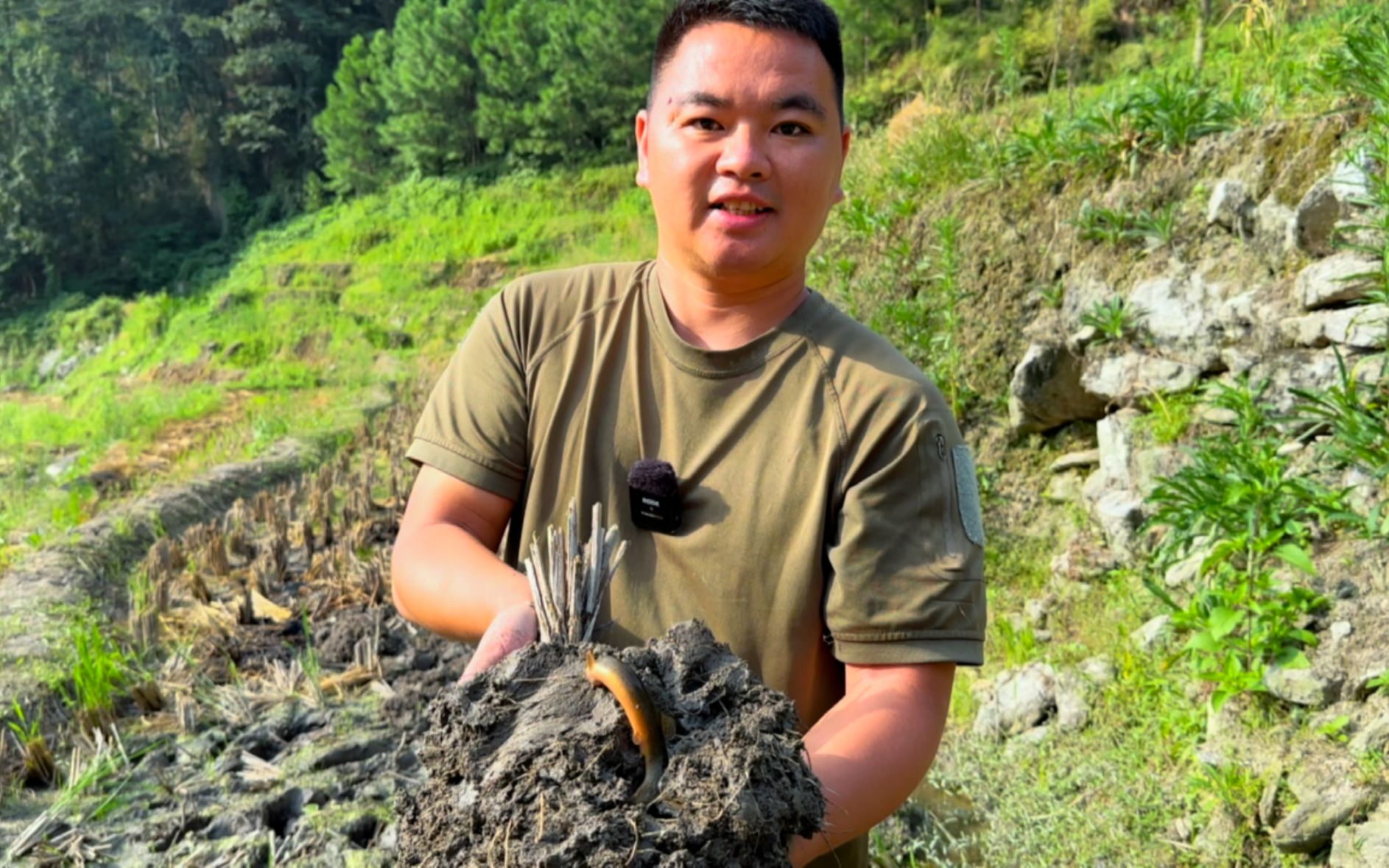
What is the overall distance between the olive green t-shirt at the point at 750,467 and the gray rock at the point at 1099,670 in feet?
9.42

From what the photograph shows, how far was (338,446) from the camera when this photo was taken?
11.0 meters

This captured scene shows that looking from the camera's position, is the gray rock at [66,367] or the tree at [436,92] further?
the tree at [436,92]

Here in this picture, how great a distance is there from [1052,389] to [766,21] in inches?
173

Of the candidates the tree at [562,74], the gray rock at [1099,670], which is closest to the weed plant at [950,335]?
the gray rock at [1099,670]

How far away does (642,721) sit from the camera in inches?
44.1

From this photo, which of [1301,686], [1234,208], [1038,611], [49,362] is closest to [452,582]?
[1301,686]

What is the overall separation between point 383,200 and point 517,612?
3023 cm

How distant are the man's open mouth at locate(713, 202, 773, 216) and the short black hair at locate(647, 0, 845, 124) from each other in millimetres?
234

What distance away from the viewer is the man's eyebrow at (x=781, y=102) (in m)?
1.56

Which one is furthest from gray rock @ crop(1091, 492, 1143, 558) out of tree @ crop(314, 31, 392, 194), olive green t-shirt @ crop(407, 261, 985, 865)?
tree @ crop(314, 31, 392, 194)

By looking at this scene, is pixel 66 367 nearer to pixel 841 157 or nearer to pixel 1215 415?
pixel 1215 415

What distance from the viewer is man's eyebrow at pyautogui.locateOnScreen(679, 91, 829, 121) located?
156cm

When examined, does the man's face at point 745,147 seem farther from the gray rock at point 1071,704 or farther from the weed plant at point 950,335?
the weed plant at point 950,335

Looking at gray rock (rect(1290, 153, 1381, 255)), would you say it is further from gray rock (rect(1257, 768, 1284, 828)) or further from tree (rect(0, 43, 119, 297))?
tree (rect(0, 43, 119, 297))
